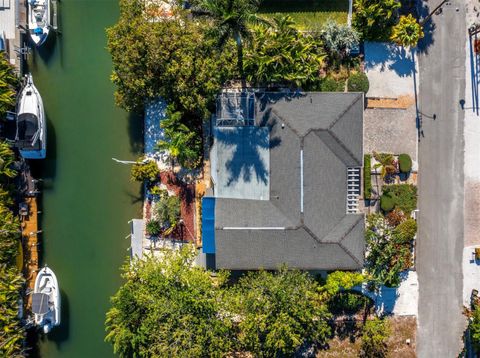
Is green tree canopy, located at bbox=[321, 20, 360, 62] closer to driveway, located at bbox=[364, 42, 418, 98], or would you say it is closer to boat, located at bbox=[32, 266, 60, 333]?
driveway, located at bbox=[364, 42, 418, 98]

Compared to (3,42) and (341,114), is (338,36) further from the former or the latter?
(3,42)

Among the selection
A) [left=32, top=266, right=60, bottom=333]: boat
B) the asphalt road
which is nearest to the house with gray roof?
the asphalt road

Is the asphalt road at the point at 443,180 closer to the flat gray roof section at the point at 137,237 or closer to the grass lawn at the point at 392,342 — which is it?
the grass lawn at the point at 392,342

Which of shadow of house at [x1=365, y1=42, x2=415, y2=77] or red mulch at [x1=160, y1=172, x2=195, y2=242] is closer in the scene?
shadow of house at [x1=365, y1=42, x2=415, y2=77]

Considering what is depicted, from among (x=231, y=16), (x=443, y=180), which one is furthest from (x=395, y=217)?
(x=231, y=16)

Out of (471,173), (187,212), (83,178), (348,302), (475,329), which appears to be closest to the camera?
(475,329)
